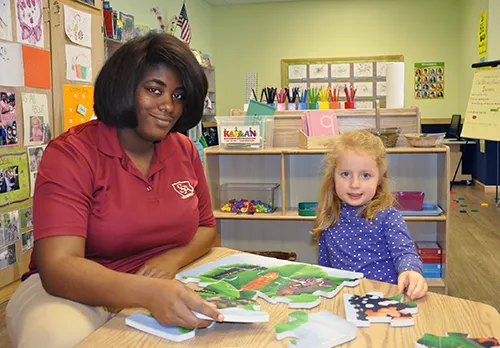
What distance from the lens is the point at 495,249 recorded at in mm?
4301

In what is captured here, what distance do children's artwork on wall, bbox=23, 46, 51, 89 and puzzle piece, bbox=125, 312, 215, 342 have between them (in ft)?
8.81

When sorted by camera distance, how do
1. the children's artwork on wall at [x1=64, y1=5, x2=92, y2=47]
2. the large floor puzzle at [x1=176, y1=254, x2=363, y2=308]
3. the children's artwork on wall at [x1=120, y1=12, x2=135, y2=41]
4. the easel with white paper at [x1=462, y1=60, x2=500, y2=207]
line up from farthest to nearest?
the easel with white paper at [x1=462, y1=60, x2=500, y2=207]
the children's artwork on wall at [x1=120, y1=12, x2=135, y2=41]
the children's artwork on wall at [x1=64, y1=5, x2=92, y2=47]
the large floor puzzle at [x1=176, y1=254, x2=363, y2=308]

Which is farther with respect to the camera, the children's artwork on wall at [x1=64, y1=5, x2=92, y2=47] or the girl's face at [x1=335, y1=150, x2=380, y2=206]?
the children's artwork on wall at [x1=64, y1=5, x2=92, y2=47]

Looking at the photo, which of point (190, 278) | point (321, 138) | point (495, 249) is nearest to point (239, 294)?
point (190, 278)

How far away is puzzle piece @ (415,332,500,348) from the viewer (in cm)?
91

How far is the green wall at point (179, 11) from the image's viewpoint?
586 cm

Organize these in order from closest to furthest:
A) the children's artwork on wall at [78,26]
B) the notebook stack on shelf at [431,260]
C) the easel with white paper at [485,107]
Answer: the notebook stack on shelf at [431,260], the children's artwork on wall at [78,26], the easel with white paper at [485,107]

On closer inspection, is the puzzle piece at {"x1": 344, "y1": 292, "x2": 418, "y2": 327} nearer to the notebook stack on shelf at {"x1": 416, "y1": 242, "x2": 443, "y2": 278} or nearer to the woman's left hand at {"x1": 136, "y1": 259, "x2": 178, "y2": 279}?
the woman's left hand at {"x1": 136, "y1": 259, "x2": 178, "y2": 279}

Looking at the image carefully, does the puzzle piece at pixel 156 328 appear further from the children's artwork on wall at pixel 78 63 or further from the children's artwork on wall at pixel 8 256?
the children's artwork on wall at pixel 78 63

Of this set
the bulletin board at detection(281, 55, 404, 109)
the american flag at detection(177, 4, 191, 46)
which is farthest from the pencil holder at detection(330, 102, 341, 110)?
the bulletin board at detection(281, 55, 404, 109)

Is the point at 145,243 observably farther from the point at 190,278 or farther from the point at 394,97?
the point at 394,97

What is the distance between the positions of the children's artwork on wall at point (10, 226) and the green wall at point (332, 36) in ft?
18.9

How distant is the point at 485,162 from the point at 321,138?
15.5 feet

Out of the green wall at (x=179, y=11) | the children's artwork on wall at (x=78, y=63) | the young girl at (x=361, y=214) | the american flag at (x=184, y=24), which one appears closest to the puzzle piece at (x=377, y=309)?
the young girl at (x=361, y=214)
